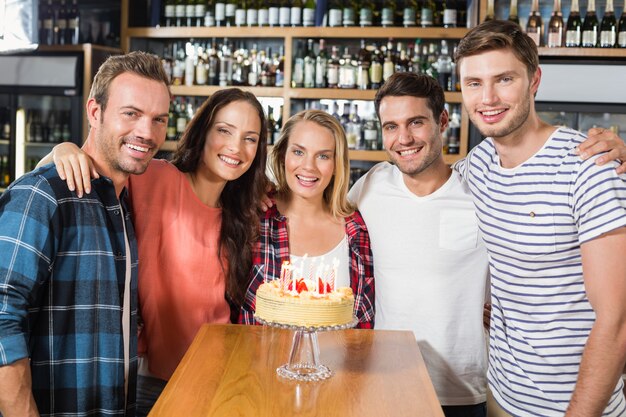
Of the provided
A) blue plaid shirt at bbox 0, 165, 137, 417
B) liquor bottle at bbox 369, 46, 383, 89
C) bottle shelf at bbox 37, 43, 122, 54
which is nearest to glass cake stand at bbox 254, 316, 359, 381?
blue plaid shirt at bbox 0, 165, 137, 417

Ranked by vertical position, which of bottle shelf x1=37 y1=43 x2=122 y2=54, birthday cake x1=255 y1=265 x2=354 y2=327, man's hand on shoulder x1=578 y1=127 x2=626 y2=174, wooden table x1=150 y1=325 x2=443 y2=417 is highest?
bottle shelf x1=37 y1=43 x2=122 y2=54

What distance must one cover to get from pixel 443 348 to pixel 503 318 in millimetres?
352

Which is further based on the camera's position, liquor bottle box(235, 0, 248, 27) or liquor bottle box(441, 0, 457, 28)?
liquor bottle box(235, 0, 248, 27)

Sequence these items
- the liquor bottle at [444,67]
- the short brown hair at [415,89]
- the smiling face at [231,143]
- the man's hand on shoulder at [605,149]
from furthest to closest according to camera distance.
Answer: the liquor bottle at [444,67] < the short brown hair at [415,89] < the smiling face at [231,143] < the man's hand on shoulder at [605,149]

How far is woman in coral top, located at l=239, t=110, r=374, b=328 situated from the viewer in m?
2.66

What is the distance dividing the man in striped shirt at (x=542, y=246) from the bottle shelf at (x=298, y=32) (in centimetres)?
280

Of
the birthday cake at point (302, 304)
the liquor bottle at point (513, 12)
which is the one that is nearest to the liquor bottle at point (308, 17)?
the liquor bottle at point (513, 12)

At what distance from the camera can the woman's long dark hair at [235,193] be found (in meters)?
2.60

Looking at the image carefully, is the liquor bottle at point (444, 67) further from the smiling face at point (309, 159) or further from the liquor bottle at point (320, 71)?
the smiling face at point (309, 159)

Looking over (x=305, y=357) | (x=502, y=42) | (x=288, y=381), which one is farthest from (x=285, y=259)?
(x=502, y=42)

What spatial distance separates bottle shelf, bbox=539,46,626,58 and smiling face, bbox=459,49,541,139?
2745 millimetres

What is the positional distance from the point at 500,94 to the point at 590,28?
10.2ft

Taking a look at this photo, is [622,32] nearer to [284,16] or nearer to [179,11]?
[284,16]

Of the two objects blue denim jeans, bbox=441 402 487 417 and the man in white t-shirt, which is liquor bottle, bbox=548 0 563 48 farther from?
blue denim jeans, bbox=441 402 487 417
